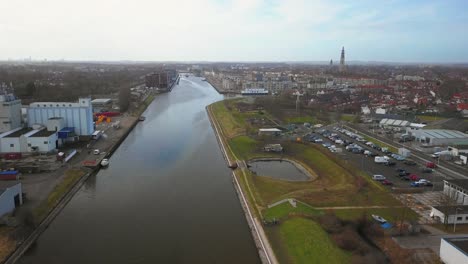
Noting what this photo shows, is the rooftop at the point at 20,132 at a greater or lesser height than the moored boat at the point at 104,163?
greater

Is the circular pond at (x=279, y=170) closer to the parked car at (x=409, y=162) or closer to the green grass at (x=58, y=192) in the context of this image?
the parked car at (x=409, y=162)

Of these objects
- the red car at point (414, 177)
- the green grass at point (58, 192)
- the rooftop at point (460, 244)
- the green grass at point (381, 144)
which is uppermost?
the rooftop at point (460, 244)

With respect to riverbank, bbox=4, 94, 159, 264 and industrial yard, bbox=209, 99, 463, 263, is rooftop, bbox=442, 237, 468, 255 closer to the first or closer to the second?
industrial yard, bbox=209, 99, 463, 263

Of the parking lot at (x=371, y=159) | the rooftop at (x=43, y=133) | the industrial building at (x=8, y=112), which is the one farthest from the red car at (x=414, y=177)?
the industrial building at (x=8, y=112)

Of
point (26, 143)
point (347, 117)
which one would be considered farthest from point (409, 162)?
point (26, 143)

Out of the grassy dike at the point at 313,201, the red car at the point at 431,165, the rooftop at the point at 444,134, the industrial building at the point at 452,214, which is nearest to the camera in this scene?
the grassy dike at the point at 313,201

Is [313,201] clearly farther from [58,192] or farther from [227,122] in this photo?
[227,122]

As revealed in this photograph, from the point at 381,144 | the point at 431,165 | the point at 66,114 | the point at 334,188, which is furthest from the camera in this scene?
the point at 66,114

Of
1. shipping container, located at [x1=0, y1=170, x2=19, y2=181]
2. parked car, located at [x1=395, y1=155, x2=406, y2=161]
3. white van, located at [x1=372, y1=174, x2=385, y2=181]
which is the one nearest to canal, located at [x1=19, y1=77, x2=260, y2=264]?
shipping container, located at [x1=0, y1=170, x2=19, y2=181]
